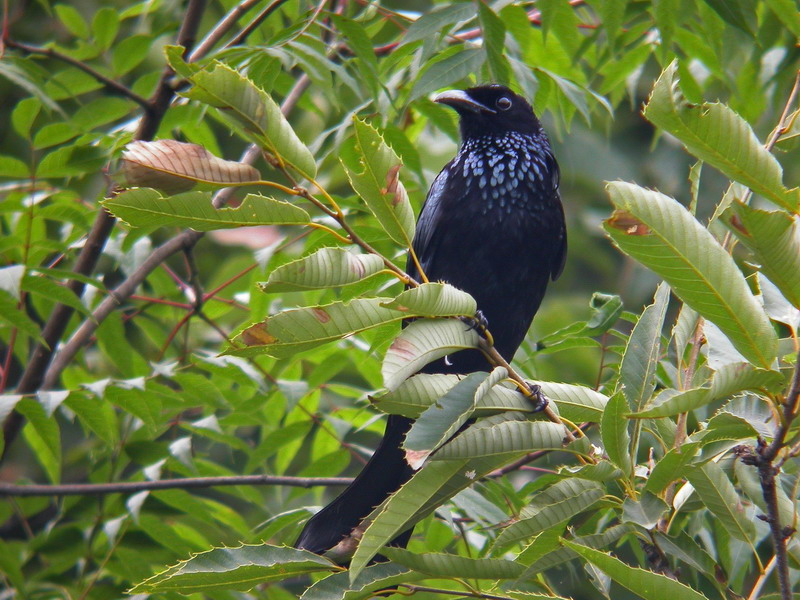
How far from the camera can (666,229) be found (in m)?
1.36

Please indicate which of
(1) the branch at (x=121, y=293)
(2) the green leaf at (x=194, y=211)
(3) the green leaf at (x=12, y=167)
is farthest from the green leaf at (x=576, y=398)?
(3) the green leaf at (x=12, y=167)

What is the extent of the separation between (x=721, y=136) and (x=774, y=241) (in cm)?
18

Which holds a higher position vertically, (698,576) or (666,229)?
(666,229)

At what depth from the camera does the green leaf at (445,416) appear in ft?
4.69

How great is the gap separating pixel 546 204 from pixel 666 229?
1.89 metres

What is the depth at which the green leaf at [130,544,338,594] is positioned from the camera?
5.24ft

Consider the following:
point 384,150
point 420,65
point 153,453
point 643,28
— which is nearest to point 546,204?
point 643,28

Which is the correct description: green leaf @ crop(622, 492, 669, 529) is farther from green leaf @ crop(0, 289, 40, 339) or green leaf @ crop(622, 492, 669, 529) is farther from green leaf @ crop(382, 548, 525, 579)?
green leaf @ crop(0, 289, 40, 339)

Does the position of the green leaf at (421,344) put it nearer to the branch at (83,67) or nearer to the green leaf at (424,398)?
the green leaf at (424,398)

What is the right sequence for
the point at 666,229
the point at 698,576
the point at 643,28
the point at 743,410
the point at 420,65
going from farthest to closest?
1. the point at 643,28
2. the point at 420,65
3. the point at 698,576
4. the point at 743,410
5. the point at 666,229

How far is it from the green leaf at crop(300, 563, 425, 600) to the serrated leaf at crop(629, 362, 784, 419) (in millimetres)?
563

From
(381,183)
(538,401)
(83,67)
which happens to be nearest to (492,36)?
(381,183)

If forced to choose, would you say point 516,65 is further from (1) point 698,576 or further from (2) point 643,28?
(1) point 698,576

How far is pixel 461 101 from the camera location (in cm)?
348
